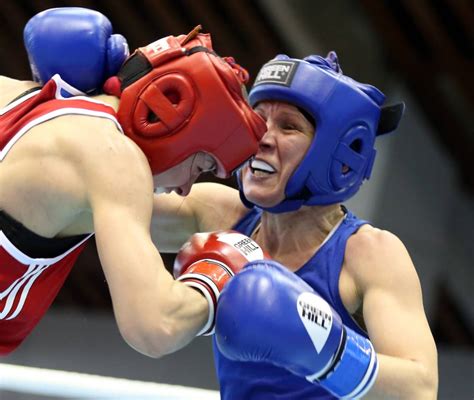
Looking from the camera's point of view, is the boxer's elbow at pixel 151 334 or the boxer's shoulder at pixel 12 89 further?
the boxer's shoulder at pixel 12 89

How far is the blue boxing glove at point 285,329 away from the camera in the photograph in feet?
6.82

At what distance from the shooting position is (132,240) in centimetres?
202

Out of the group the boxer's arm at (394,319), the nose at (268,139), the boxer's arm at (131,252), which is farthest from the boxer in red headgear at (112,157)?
the boxer's arm at (394,319)

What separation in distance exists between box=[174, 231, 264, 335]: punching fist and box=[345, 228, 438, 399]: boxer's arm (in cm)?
29

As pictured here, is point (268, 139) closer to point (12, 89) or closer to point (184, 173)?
point (184, 173)

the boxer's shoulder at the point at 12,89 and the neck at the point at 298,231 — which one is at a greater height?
the boxer's shoulder at the point at 12,89

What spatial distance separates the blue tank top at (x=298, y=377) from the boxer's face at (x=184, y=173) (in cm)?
42

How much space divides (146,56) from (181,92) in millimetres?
127

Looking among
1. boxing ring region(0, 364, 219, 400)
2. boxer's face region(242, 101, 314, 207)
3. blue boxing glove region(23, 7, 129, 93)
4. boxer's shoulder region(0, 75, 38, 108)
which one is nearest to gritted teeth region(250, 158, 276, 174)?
boxer's face region(242, 101, 314, 207)

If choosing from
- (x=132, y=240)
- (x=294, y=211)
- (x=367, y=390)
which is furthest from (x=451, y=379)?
(x=132, y=240)

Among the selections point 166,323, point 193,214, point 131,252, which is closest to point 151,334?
point 166,323

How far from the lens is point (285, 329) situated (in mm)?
2078

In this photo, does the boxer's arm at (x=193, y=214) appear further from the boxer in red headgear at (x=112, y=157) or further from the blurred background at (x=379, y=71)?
the blurred background at (x=379, y=71)

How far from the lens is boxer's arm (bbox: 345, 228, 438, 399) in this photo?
2.32 m
